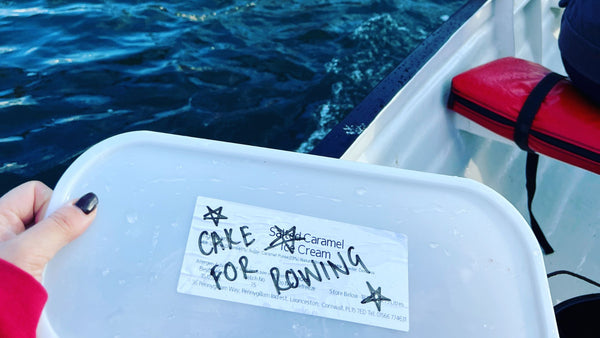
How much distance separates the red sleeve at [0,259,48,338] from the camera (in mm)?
653

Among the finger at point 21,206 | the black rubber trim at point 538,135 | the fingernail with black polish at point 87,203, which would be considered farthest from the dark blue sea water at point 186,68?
the fingernail with black polish at point 87,203

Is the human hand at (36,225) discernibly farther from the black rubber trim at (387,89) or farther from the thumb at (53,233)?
the black rubber trim at (387,89)

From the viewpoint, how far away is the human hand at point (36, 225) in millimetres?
708

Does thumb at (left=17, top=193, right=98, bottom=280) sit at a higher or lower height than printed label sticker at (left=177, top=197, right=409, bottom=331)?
higher

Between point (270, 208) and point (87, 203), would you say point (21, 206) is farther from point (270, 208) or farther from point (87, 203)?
point (270, 208)

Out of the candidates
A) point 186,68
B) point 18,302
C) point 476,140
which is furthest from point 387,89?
point 186,68

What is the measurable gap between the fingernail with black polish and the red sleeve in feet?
0.51

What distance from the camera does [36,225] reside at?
745mm

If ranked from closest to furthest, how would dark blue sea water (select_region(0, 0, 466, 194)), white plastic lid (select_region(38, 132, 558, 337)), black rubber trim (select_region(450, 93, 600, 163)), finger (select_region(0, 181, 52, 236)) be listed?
white plastic lid (select_region(38, 132, 558, 337)) < finger (select_region(0, 181, 52, 236)) < black rubber trim (select_region(450, 93, 600, 163)) < dark blue sea water (select_region(0, 0, 466, 194))

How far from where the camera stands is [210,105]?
9.20 ft

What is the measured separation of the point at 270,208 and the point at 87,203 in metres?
0.35

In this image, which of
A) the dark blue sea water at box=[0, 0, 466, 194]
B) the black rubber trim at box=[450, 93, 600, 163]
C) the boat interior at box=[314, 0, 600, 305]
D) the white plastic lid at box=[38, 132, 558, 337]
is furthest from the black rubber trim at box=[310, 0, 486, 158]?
the dark blue sea water at box=[0, 0, 466, 194]

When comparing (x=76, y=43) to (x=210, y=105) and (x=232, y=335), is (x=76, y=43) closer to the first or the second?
(x=210, y=105)

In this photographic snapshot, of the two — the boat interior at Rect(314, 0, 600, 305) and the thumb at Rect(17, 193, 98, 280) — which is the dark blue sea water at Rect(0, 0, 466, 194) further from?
the thumb at Rect(17, 193, 98, 280)
